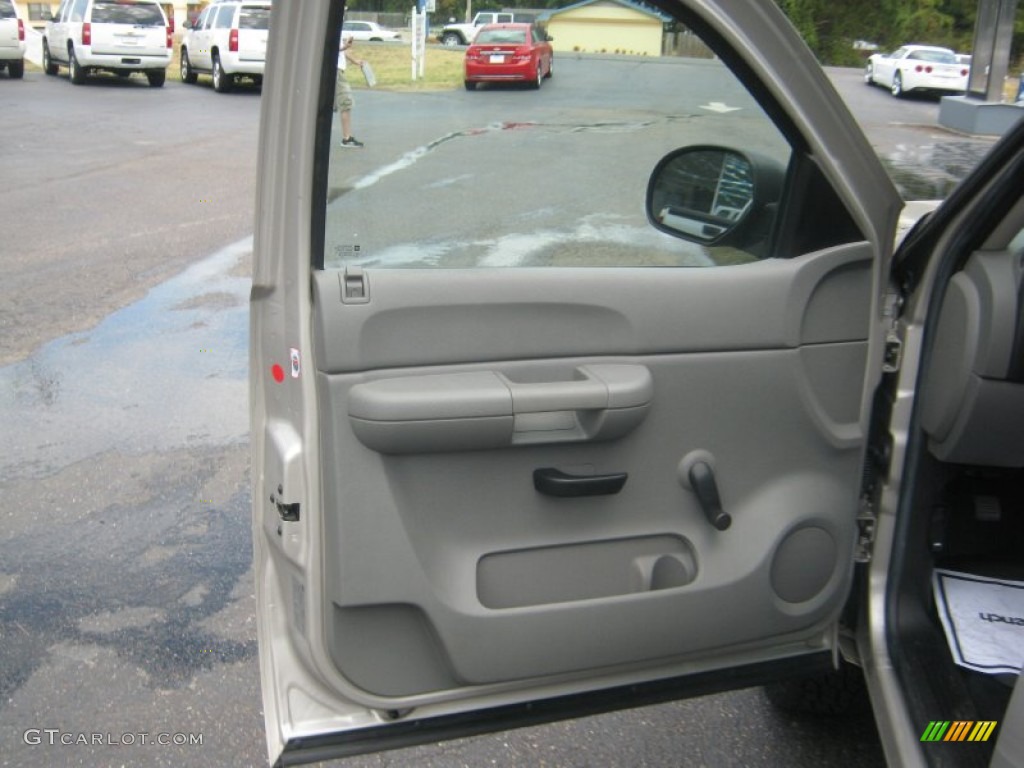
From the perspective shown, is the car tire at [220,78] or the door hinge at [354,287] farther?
the car tire at [220,78]

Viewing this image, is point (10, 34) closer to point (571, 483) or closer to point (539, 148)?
point (539, 148)

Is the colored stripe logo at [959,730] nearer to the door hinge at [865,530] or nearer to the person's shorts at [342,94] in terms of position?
the door hinge at [865,530]

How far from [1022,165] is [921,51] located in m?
1.08

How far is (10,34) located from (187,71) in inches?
146

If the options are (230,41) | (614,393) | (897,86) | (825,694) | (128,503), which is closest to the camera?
(614,393)

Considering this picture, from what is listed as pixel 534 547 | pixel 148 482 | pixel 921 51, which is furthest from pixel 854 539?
pixel 148 482

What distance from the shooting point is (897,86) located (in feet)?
8.96

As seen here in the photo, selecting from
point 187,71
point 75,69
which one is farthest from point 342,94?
point 187,71

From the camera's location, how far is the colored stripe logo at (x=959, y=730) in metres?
2.09

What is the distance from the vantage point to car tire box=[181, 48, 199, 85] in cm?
2423

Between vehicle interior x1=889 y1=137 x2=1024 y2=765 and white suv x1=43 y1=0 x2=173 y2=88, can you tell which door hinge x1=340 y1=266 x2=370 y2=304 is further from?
white suv x1=43 y1=0 x2=173 y2=88

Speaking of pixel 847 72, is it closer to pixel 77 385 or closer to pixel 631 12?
pixel 631 12

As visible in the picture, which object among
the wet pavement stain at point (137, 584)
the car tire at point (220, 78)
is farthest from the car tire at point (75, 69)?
the wet pavement stain at point (137, 584)

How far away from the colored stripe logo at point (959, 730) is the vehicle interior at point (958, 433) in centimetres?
2
